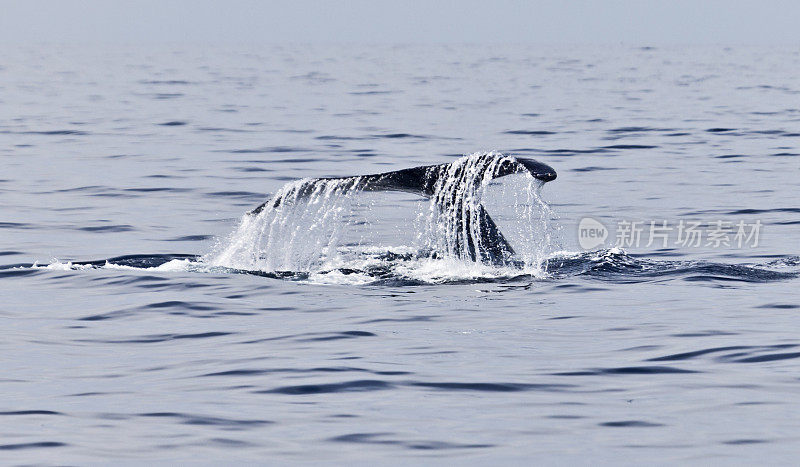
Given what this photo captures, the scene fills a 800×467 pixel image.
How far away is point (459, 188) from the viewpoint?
11.6 meters

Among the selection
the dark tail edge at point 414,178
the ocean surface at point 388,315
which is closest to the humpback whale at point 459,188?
the dark tail edge at point 414,178

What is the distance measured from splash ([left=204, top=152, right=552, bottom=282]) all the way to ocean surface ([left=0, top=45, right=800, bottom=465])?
0.08m

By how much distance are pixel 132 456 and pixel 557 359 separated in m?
3.12

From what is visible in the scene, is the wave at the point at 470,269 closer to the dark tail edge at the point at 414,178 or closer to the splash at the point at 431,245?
the splash at the point at 431,245

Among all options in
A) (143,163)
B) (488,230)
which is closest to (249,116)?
(143,163)

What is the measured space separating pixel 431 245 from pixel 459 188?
5.09 ft

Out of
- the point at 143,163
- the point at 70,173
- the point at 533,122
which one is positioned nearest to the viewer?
the point at 70,173

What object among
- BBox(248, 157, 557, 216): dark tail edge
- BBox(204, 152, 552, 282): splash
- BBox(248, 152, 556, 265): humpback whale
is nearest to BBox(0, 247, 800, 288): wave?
BBox(204, 152, 552, 282): splash

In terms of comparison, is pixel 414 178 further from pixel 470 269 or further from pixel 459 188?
pixel 470 269

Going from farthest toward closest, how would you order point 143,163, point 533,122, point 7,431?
point 533,122 → point 143,163 → point 7,431

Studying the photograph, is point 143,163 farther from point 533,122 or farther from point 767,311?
point 767,311

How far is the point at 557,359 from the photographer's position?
27.6 ft

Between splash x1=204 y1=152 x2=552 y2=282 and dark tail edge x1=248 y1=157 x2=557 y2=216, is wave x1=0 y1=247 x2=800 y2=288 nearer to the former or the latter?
splash x1=204 y1=152 x2=552 y2=282

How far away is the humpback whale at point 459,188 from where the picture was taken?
1074 centimetres
